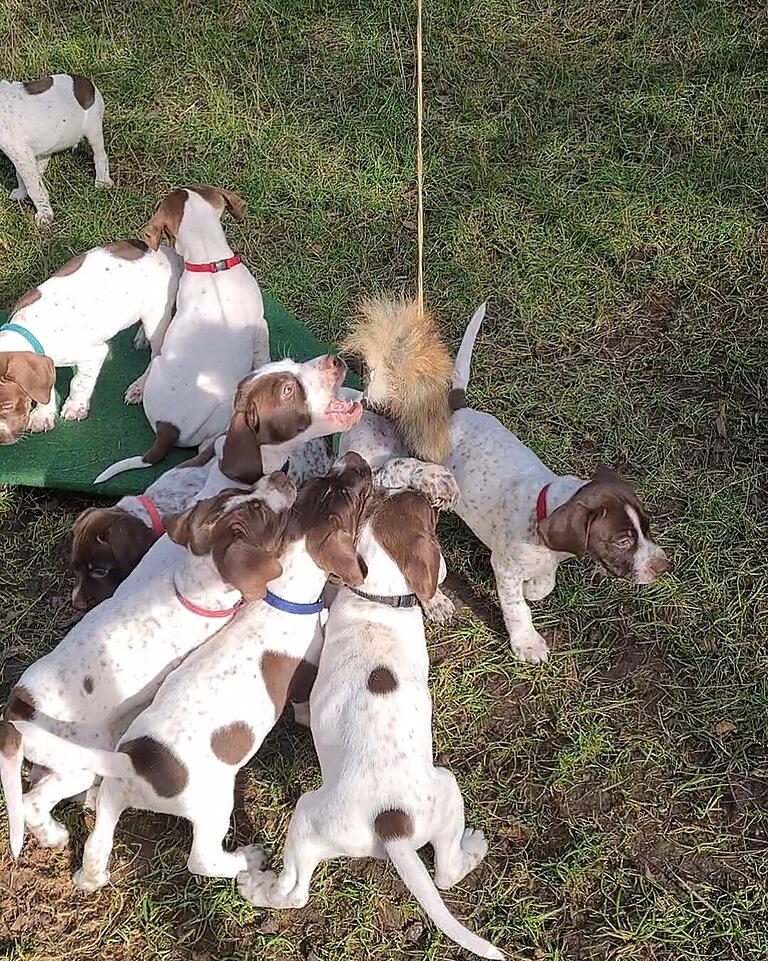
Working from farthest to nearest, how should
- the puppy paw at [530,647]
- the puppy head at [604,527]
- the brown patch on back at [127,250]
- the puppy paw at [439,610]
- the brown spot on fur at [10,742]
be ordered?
1. the brown patch on back at [127,250]
2. the puppy paw at [439,610]
3. the puppy paw at [530,647]
4. the puppy head at [604,527]
5. the brown spot on fur at [10,742]

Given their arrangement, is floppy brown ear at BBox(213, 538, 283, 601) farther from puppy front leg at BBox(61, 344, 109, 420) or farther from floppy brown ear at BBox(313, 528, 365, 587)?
puppy front leg at BBox(61, 344, 109, 420)

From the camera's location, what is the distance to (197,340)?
19.9 ft

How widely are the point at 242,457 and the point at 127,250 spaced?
215cm

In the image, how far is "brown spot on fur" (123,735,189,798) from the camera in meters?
4.07

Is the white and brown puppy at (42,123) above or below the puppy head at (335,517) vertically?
above

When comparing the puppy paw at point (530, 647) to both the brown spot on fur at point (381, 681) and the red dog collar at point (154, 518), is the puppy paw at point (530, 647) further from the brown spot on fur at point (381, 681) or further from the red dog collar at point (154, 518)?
the red dog collar at point (154, 518)

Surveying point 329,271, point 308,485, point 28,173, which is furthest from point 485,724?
point 28,173

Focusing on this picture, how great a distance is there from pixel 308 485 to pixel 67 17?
763cm

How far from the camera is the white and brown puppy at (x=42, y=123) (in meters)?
7.71

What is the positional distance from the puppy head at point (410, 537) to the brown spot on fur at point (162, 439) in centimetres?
187

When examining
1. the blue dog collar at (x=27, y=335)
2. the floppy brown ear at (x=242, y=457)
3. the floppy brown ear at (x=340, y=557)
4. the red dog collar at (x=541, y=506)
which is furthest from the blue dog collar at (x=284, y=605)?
the blue dog collar at (x=27, y=335)

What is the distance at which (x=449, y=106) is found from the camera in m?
8.92

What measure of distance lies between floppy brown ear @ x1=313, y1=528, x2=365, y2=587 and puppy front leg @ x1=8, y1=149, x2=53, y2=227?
4.99 metres

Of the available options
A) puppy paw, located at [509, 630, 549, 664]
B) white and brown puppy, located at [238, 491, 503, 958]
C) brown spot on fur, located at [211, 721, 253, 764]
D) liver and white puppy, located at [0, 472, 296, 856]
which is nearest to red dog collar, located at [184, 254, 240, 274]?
liver and white puppy, located at [0, 472, 296, 856]
